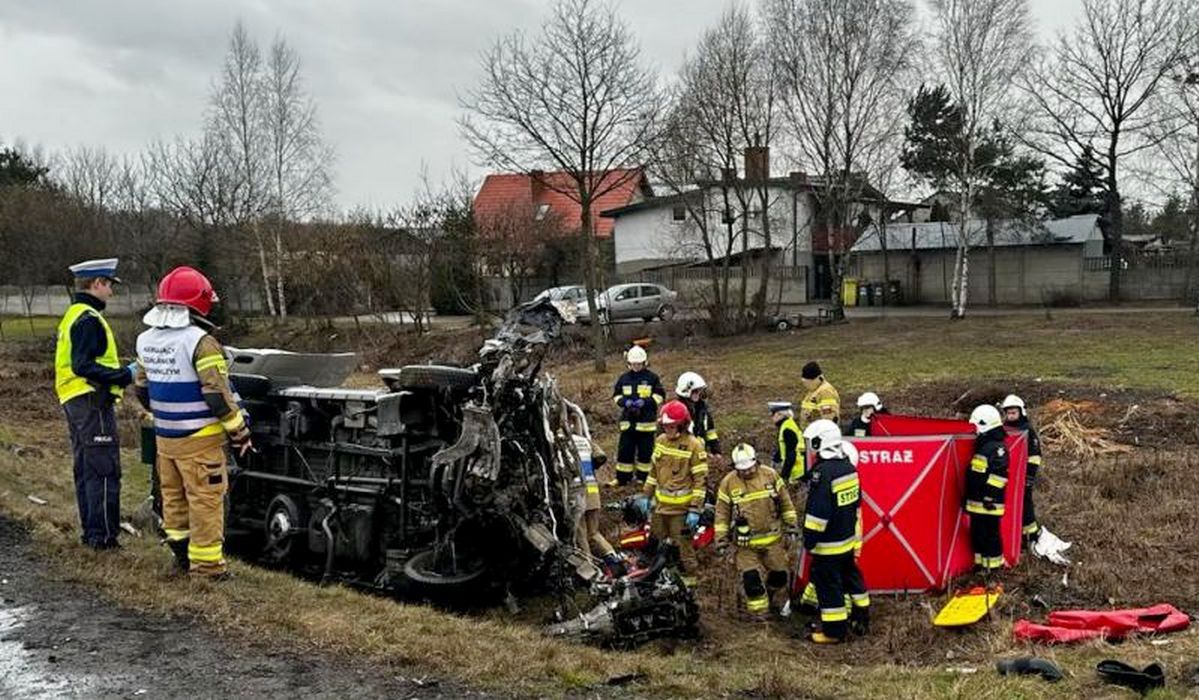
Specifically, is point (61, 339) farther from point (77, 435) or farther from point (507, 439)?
point (507, 439)

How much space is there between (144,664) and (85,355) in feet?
7.71

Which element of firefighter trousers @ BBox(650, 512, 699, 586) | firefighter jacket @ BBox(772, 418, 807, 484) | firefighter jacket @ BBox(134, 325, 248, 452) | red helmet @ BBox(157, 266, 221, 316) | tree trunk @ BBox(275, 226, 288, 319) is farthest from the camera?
tree trunk @ BBox(275, 226, 288, 319)

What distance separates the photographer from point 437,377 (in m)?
6.61

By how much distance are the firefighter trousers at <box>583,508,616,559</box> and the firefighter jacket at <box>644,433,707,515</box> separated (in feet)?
2.54

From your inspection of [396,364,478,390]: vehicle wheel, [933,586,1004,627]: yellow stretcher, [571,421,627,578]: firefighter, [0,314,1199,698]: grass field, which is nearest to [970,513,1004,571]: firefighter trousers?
[0,314,1199,698]: grass field

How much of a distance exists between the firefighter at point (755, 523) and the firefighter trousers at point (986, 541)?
1.49 m

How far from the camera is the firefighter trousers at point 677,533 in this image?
8.05 m

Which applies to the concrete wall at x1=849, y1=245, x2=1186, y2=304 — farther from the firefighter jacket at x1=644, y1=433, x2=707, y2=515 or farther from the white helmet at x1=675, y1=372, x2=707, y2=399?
the firefighter jacket at x1=644, y1=433, x2=707, y2=515

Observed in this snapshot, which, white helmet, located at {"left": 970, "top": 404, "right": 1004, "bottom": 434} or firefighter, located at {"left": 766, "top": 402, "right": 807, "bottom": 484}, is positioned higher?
white helmet, located at {"left": 970, "top": 404, "right": 1004, "bottom": 434}

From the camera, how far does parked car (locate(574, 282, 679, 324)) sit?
32.0 metres

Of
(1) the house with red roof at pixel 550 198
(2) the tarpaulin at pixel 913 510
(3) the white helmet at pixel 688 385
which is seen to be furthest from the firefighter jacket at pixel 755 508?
(1) the house with red roof at pixel 550 198

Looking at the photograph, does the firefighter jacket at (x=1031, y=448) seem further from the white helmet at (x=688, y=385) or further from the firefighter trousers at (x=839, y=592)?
the white helmet at (x=688, y=385)

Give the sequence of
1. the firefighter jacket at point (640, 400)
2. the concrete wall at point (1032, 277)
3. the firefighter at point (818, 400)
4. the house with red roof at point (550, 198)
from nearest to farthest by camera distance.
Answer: the firefighter at point (818, 400) → the firefighter jacket at point (640, 400) → the house with red roof at point (550, 198) → the concrete wall at point (1032, 277)

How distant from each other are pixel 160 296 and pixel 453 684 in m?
3.06
